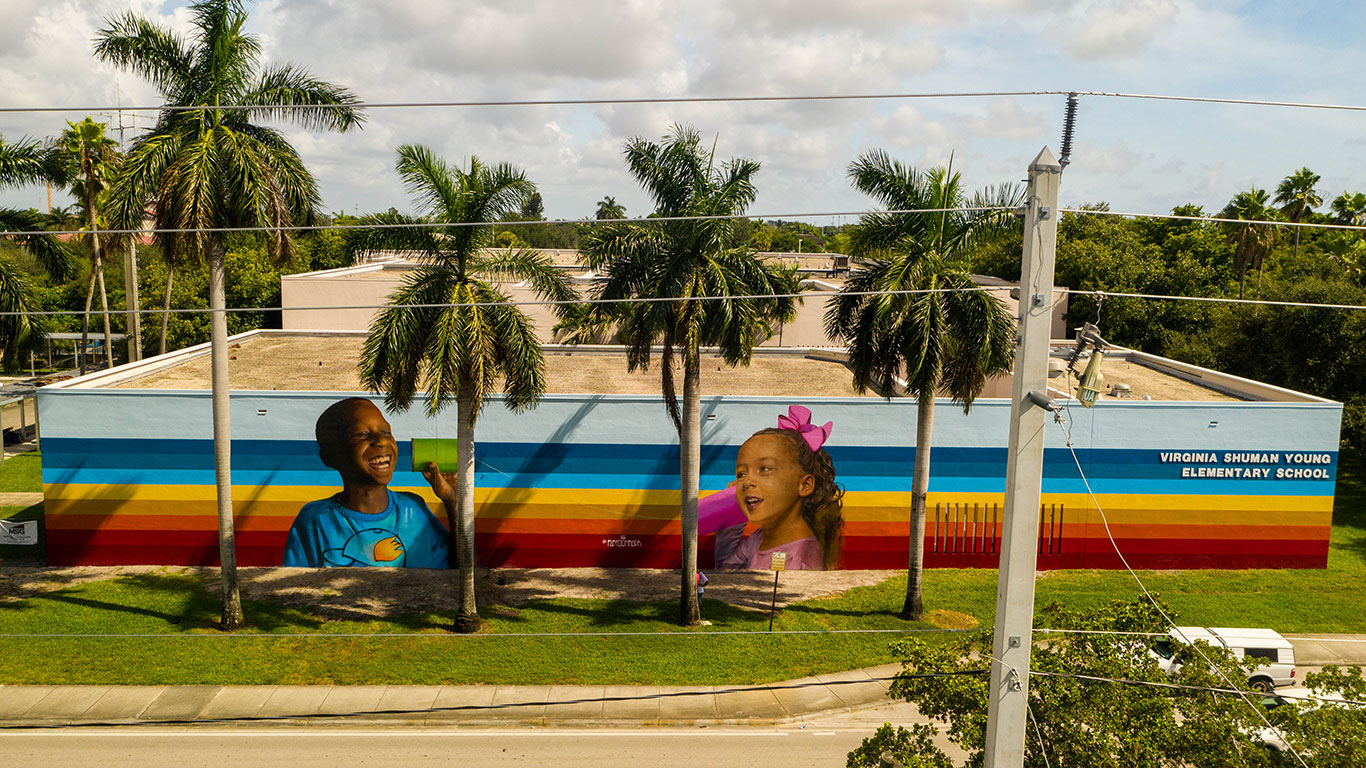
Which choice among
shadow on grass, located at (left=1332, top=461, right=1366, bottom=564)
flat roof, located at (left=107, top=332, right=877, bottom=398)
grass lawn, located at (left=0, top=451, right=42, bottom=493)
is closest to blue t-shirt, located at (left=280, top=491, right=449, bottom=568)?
flat roof, located at (left=107, top=332, right=877, bottom=398)

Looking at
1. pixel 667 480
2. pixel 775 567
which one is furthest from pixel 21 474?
pixel 775 567

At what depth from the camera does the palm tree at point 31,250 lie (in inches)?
833

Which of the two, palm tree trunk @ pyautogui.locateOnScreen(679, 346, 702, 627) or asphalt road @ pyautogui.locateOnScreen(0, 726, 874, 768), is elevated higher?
palm tree trunk @ pyautogui.locateOnScreen(679, 346, 702, 627)

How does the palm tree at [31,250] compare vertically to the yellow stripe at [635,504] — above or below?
above

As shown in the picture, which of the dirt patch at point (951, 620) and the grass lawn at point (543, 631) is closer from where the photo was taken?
the grass lawn at point (543, 631)

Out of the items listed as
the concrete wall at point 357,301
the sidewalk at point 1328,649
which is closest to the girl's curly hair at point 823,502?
the sidewalk at point 1328,649

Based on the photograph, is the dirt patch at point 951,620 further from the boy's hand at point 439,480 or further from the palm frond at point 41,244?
the palm frond at point 41,244

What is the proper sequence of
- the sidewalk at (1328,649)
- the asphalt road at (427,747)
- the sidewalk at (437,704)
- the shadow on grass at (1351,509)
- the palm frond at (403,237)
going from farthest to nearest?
the shadow on grass at (1351,509)
the sidewalk at (1328,649)
the palm frond at (403,237)
the sidewalk at (437,704)
the asphalt road at (427,747)

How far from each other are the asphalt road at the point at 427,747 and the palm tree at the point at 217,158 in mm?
4841

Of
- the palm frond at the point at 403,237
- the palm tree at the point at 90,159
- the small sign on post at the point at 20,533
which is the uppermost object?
the palm tree at the point at 90,159

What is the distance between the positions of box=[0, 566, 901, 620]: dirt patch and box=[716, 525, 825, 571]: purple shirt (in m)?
0.24

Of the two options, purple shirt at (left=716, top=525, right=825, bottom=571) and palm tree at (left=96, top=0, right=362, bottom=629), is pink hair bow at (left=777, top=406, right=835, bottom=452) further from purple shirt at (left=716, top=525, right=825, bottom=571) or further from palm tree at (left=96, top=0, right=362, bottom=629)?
palm tree at (left=96, top=0, right=362, bottom=629)

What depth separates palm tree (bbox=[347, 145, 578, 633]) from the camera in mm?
19359

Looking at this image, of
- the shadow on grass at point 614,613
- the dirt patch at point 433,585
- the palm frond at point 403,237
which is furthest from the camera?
the dirt patch at point 433,585
